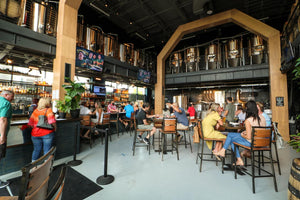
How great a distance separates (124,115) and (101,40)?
435 centimetres

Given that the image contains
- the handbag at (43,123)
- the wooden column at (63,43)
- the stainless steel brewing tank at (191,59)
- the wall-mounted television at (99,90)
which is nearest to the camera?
the handbag at (43,123)

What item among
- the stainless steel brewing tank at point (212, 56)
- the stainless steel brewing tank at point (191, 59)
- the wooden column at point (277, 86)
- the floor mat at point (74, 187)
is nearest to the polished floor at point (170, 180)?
the floor mat at point (74, 187)

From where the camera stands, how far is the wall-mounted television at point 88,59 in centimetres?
538

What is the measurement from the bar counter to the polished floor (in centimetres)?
20

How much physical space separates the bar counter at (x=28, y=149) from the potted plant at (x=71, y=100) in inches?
13.8

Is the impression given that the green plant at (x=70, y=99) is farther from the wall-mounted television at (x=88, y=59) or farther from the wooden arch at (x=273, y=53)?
the wooden arch at (x=273, y=53)

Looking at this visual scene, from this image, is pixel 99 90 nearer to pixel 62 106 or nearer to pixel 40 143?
pixel 62 106

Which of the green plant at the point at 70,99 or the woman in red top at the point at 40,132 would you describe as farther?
the green plant at the point at 70,99

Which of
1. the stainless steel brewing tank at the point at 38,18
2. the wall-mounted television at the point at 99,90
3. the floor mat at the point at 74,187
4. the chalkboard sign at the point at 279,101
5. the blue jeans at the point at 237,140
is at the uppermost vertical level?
the stainless steel brewing tank at the point at 38,18

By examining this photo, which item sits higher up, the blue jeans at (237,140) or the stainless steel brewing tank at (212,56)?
the stainless steel brewing tank at (212,56)

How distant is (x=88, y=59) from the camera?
573cm

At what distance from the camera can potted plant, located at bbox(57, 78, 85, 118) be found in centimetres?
395

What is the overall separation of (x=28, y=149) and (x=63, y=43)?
135 inches

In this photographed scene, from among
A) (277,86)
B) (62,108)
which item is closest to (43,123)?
(62,108)
